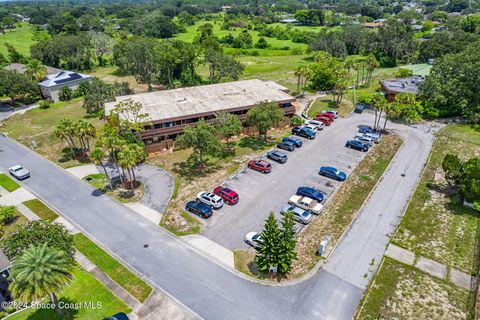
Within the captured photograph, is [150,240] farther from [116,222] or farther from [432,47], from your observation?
[432,47]

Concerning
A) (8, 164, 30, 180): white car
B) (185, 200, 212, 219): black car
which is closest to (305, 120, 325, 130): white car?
(185, 200, 212, 219): black car

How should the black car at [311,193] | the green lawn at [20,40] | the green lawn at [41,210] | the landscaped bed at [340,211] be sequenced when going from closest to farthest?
1. the landscaped bed at [340,211]
2. the green lawn at [41,210]
3. the black car at [311,193]
4. the green lawn at [20,40]

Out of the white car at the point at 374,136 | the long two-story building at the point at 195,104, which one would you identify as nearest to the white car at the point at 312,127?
the long two-story building at the point at 195,104

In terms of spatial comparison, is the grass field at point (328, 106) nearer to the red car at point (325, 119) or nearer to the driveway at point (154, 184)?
the red car at point (325, 119)

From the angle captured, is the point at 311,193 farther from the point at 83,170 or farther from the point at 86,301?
the point at 83,170

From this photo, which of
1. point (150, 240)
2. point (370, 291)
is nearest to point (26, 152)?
point (150, 240)

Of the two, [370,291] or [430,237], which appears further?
[430,237]

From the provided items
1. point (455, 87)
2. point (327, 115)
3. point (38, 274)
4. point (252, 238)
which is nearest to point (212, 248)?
Answer: point (252, 238)
